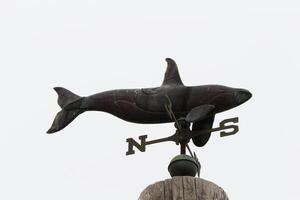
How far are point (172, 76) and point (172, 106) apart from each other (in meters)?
0.71

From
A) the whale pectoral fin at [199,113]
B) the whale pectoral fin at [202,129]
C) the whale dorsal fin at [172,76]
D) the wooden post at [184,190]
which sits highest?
the whale dorsal fin at [172,76]

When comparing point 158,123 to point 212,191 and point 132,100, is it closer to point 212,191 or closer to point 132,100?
point 132,100

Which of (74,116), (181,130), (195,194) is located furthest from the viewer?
(74,116)

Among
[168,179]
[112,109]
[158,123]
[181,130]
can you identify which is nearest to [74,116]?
[112,109]

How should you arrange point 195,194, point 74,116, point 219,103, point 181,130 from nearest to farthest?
point 195,194
point 181,130
point 219,103
point 74,116

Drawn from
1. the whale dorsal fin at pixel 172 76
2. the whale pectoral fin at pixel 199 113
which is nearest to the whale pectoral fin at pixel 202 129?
the whale pectoral fin at pixel 199 113

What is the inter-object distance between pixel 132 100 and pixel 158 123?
46 centimetres

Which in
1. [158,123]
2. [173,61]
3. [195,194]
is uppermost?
[173,61]

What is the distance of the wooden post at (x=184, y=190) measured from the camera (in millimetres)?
5359

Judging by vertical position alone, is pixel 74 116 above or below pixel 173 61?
below

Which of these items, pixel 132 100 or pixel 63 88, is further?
pixel 63 88

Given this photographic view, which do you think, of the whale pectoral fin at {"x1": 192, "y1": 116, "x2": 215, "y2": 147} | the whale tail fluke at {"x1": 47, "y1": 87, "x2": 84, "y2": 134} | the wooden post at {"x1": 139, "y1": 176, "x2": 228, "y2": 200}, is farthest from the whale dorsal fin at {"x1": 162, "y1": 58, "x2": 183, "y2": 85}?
the wooden post at {"x1": 139, "y1": 176, "x2": 228, "y2": 200}

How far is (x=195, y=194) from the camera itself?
5.36 metres

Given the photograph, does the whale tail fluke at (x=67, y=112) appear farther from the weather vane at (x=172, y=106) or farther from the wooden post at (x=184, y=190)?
the wooden post at (x=184, y=190)
